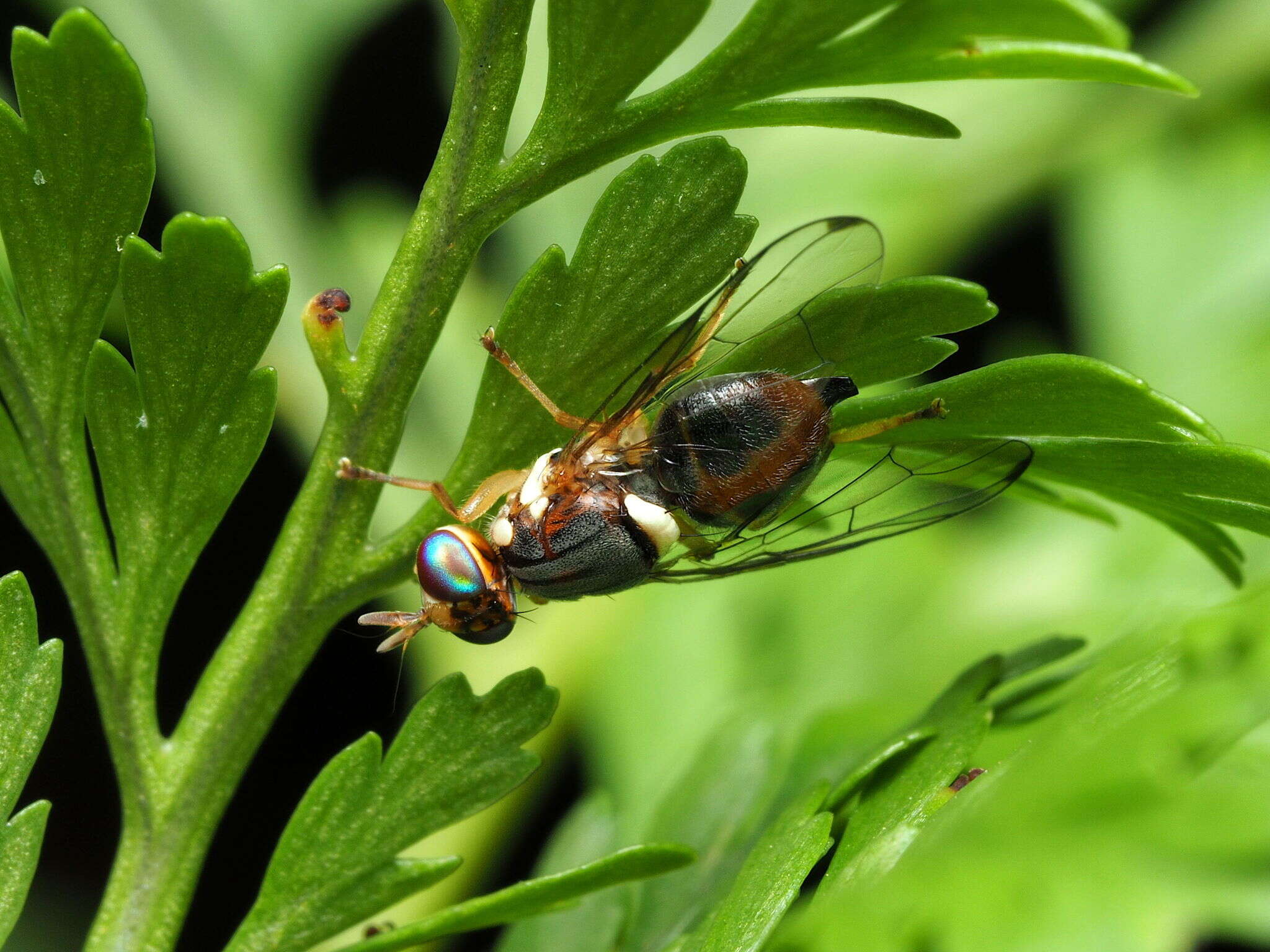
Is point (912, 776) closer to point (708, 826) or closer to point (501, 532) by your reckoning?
point (708, 826)

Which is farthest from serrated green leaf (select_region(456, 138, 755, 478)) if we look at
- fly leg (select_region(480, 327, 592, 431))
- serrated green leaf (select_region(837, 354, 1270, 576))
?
serrated green leaf (select_region(837, 354, 1270, 576))

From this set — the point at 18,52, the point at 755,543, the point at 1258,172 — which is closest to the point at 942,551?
the point at 755,543

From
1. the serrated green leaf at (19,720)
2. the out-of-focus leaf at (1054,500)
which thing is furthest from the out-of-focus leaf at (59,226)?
the out-of-focus leaf at (1054,500)

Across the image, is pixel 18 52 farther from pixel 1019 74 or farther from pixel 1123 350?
pixel 1123 350

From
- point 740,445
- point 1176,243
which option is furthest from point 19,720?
point 1176,243

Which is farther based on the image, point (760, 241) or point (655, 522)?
point (760, 241)
